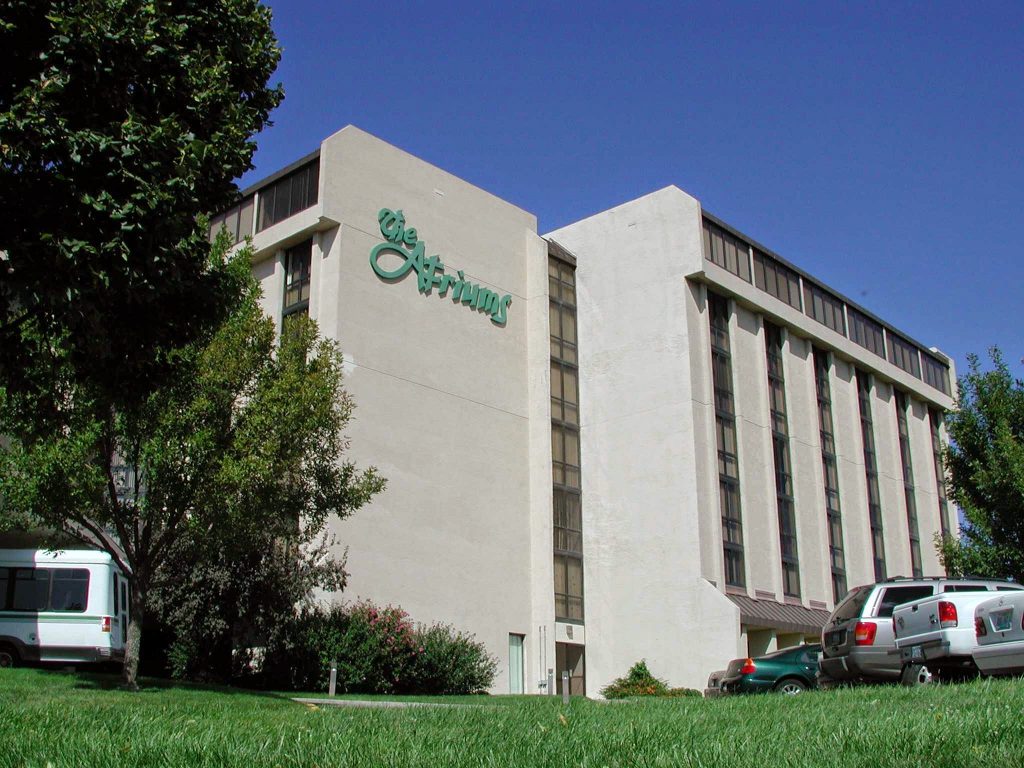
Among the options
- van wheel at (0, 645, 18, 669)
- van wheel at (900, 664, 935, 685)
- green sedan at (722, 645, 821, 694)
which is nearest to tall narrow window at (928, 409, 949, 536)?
green sedan at (722, 645, 821, 694)

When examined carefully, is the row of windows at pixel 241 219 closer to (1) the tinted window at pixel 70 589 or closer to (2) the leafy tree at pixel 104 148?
(1) the tinted window at pixel 70 589

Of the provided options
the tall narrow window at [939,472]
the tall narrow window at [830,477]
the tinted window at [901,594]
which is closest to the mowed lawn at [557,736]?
the tinted window at [901,594]

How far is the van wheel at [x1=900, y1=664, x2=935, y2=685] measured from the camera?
14.0 metres

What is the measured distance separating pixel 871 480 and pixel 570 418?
17.2 meters

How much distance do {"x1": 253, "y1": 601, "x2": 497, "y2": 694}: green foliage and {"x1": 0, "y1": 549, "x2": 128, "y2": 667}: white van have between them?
4.34 metres

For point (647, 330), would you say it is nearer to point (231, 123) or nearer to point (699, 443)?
point (699, 443)

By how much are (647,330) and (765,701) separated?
31.5m

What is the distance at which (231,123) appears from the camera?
10.7m

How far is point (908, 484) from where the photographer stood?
5334 centimetres

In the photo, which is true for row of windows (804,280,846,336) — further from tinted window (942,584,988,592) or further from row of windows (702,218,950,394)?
tinted window (942,584,988,592)

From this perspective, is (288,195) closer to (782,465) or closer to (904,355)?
(782,465)

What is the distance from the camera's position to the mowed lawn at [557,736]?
5.41 meters

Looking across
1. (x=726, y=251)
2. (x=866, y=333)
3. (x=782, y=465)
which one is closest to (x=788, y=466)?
(x=782, y=465)

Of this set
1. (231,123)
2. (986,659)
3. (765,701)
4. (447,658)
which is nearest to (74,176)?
(231,123)
